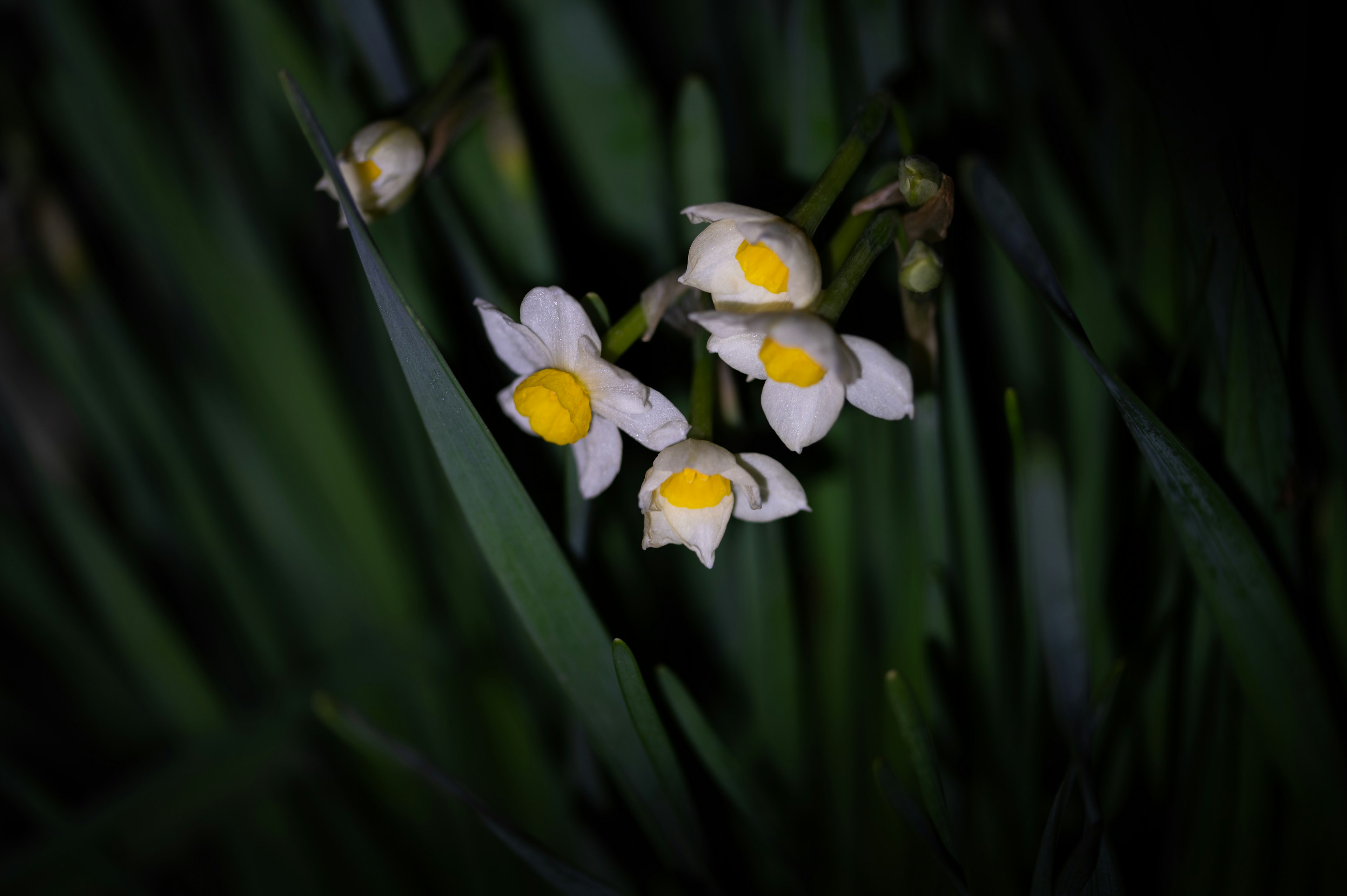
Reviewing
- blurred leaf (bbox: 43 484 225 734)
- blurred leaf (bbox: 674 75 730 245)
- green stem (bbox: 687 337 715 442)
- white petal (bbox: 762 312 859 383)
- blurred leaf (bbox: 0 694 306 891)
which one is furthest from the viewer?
blurred leaf (bbox: 43 484 225 734)

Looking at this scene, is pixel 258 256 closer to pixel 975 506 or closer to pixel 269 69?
pixel 269 69

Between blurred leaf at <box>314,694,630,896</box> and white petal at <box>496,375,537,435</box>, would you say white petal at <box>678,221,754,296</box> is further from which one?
blurred leaf at <box>314,694,630,896</box>

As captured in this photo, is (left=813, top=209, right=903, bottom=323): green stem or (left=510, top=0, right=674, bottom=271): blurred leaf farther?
(left=510, top=0, right=674, bottom=271): blurred leaf

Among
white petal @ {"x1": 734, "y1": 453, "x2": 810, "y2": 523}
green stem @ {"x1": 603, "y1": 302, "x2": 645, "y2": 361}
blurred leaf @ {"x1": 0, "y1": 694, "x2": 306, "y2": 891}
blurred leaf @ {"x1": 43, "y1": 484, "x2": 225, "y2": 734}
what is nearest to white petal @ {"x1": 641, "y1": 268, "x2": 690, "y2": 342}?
green stem @ {"x1": 603, "y1": 302, "x2": 645, "y2": 361}

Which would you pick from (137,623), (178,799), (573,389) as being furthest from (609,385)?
(137,623)

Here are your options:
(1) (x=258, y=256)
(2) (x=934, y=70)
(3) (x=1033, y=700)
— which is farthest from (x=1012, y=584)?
(1) (x=258, y=256)

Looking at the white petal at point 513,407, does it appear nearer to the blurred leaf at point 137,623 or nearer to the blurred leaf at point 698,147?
the blurred leaf at point 698,147
